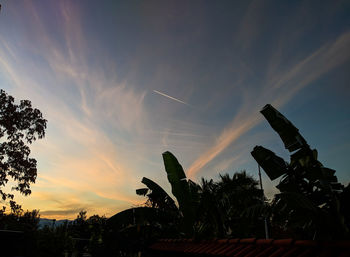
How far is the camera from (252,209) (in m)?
6.40

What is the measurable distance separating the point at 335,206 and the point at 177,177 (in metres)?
5.34

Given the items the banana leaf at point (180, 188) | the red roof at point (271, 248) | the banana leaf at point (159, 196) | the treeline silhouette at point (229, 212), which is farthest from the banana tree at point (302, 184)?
the banana leaf at point (159, 196)

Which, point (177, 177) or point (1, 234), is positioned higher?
point (177, 177)

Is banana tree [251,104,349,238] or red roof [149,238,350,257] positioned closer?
red roof [149,238,350,257]

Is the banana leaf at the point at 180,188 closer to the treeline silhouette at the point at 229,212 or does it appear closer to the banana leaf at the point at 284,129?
the treeline silhouette at the point at 229,212

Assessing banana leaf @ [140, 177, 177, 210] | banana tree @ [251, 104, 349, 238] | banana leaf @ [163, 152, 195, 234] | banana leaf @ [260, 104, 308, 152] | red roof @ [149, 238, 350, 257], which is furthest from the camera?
banana leaf @ [140, 177, 177, 210]

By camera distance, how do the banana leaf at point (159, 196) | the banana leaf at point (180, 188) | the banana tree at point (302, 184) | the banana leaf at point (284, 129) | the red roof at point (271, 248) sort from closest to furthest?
the red roof at point (271, 248) < the banana tree at point (302, 184) < the banana leaf at point (284, 129) < the banana leaf at point (180, 188) < the banana leaf at point (159, 196)

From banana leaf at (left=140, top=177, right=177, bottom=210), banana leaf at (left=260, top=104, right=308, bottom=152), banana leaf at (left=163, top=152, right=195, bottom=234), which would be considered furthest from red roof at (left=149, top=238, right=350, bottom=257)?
banana leaf at (left=140, top=177, right=177, bottom=210)

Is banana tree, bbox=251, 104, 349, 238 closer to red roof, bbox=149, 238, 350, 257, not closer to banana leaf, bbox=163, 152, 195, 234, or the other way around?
red roof, bbox=149, 238, 350, 257

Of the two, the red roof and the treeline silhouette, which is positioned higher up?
the treeline silhouette

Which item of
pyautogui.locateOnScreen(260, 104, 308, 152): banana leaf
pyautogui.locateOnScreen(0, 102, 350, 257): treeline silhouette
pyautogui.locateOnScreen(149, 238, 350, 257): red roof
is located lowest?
pyautogui.locateOnScreen(149, 238, 350, 257): red roof

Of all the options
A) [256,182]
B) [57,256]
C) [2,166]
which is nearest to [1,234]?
[57,256]

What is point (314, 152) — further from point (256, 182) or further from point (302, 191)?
point (256, 182)

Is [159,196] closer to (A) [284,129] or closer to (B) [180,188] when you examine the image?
(B) [180,188]
